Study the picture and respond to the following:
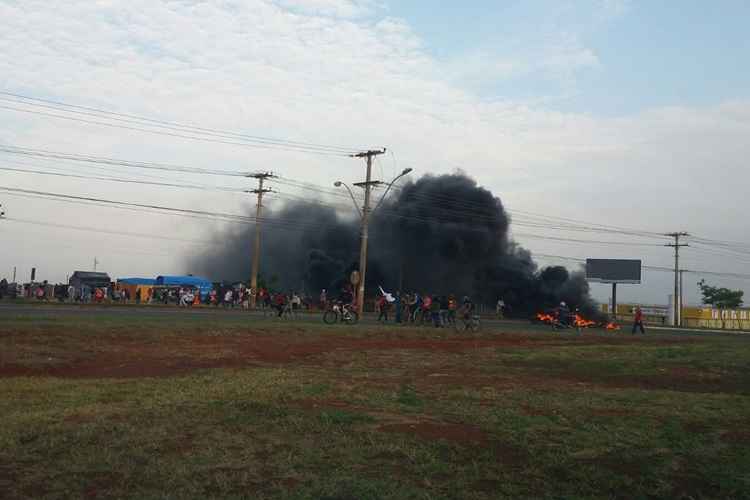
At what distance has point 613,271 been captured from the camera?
7400cm

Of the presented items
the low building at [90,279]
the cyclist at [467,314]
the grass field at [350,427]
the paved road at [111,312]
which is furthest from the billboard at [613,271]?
the grass field at [350,427]

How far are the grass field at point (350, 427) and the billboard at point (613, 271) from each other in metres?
56.1

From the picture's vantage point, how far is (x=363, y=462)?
24.7 feet

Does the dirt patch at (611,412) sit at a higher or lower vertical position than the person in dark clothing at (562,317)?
lower

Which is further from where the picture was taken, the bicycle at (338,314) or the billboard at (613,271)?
the billboard at (613,271)

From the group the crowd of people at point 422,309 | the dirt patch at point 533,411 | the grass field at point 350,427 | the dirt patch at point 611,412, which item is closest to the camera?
the grass field at point 350,427

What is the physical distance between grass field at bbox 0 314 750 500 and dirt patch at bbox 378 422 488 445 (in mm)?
38

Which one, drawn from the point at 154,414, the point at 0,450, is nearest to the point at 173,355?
the point at 154,414

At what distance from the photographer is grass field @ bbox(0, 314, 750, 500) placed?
682 cm

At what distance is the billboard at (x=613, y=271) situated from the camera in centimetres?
7319

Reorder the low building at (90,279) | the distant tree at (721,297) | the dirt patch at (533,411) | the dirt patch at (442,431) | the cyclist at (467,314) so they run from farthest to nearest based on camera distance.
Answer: the distant tree at (721,297)
the low building at (90,279)
the cyclist at (467,314)
the dirt patch at (533,411)
the dirt patch at (442,431)

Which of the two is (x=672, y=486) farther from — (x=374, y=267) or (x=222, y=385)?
(x=374, y=267)

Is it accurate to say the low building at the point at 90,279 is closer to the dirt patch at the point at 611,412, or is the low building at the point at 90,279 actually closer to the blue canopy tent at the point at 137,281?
the blue canopy tent at the point at 137,281

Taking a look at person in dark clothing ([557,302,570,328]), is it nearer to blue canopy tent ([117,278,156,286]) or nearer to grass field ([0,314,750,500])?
grass field ([0,314,750,500])
